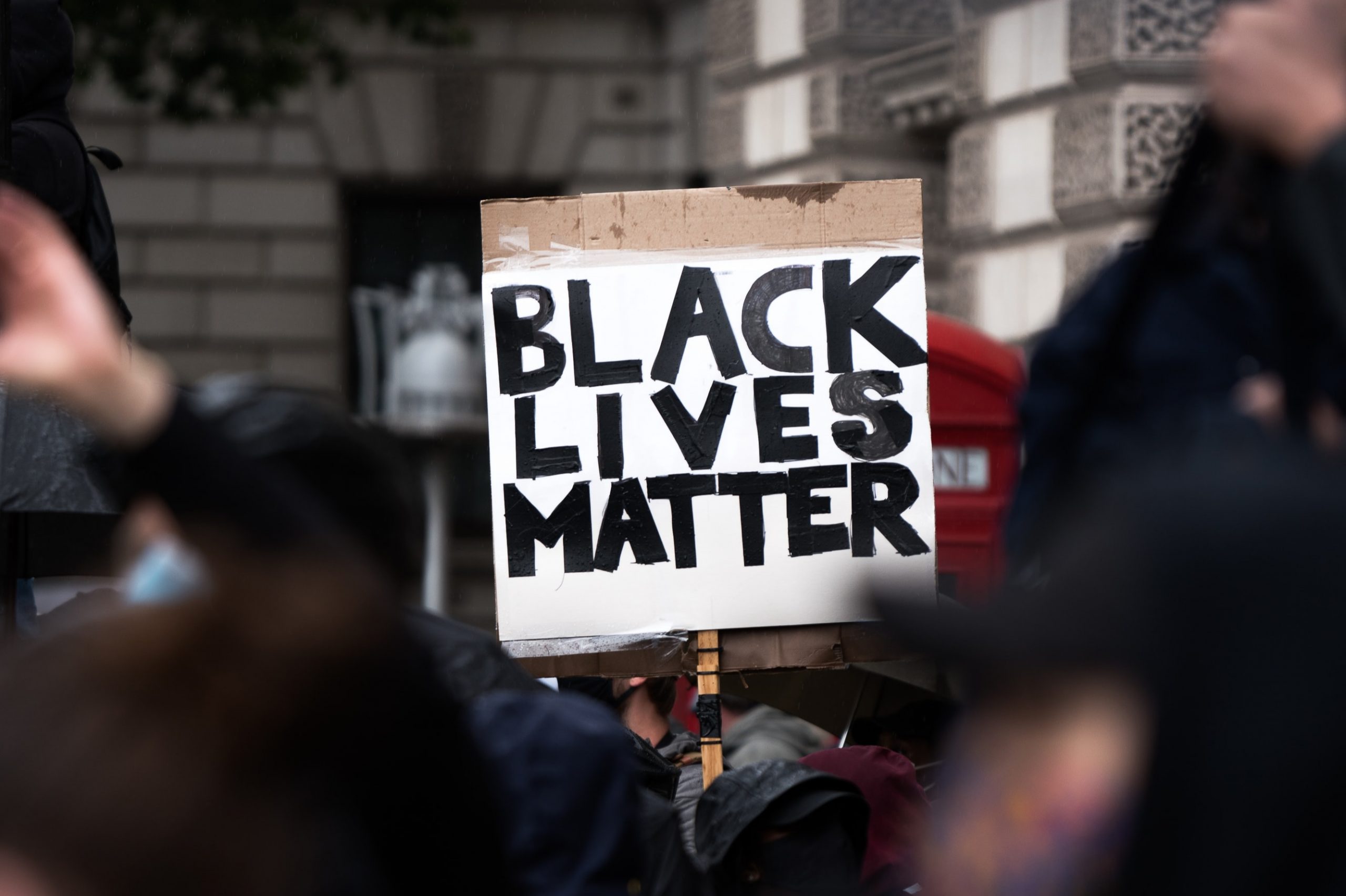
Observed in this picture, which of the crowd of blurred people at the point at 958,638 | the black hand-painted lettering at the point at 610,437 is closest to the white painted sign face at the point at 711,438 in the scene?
the black hand-painted lettering at the point at 610,437

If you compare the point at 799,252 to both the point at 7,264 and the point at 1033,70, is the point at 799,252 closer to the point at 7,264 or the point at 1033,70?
the point at 7,264

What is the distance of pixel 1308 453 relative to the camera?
104 cm

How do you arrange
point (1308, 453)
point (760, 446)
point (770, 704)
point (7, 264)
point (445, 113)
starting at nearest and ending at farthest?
point (1308, 453)
point (7, 264)
point (760, 446)
point (770, 704)
point (445, 113)

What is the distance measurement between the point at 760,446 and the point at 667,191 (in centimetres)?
60

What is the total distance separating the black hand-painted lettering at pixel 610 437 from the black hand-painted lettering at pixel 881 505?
504 millimetres

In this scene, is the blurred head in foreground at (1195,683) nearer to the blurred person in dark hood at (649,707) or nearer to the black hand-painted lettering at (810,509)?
the black hand-painted lettering at (810,509)

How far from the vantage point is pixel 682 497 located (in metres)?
4.15

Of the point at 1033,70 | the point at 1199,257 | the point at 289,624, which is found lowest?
the point at 289,624

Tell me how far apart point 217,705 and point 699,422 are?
3.05m

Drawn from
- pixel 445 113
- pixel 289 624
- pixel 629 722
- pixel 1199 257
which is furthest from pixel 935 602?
pixel 445 113

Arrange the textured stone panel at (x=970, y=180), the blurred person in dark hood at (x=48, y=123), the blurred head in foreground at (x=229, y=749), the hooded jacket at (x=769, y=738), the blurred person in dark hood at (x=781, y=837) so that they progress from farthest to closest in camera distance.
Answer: the textured stone panel at (x=970, y=180) < the hooded jacket at (x=769, y=738) < the blurred person in dark hood at (x=48, y=123) < the blurred person in dark hood at (x=781, y=837) < the blurred head in foreground at (x=229, y=749)

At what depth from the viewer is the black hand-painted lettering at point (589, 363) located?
13.7 ft

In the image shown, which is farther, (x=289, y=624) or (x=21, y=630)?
(x=21, y=630)

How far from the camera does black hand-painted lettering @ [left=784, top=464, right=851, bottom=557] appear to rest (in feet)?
13.6
